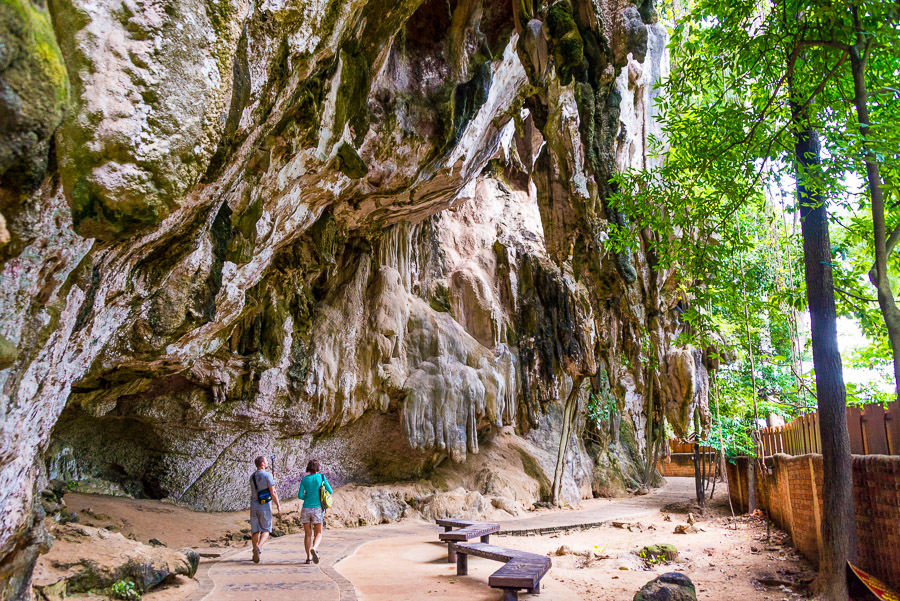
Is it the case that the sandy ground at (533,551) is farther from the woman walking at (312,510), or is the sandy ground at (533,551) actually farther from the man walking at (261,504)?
the man walking at (261,504)

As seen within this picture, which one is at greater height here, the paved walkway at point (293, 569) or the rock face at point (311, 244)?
the rock face at point (311, 244)

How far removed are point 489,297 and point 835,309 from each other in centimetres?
1138

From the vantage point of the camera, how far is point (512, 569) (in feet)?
18.7

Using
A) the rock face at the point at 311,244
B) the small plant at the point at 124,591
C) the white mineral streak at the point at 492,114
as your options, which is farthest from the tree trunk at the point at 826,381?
the small plant at the point at 124,591

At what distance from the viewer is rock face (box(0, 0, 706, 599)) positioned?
3131 millimetres

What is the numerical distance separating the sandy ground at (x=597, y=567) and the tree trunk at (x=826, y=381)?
1.08m

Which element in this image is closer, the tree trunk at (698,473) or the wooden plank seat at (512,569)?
the wooden plank seat at (512,569)

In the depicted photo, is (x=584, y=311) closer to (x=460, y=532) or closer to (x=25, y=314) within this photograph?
(x=460, y=532)

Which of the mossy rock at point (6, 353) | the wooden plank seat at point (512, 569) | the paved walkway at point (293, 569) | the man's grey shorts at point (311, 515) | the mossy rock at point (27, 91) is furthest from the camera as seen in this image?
the man's grey shorts at point (311, 515)

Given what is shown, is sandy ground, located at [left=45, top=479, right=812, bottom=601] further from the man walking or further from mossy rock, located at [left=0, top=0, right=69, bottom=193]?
mossy rock, located at [left=0, top=0, right=69, bottom=193]

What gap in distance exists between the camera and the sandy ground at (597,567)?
254 inches

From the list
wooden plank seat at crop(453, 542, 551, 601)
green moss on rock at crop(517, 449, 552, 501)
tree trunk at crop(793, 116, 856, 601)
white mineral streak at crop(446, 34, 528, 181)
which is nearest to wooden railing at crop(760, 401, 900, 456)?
tree trunk at crop(793, 116, 856, 601)

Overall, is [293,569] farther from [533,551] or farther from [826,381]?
[826,381]

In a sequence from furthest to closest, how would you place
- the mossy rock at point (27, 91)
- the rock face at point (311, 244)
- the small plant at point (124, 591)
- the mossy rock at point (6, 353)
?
the small plant at point (124, 591), the rock face at point (311, 244), the mossy rock at point (6, 353), the mossy rock at point (27, 91)
